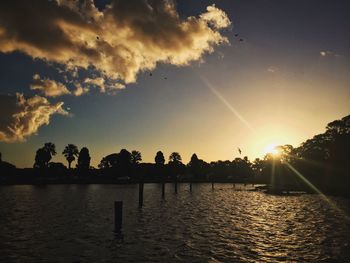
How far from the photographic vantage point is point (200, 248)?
2045 cm

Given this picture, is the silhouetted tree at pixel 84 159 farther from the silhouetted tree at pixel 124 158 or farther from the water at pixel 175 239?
the water at pixel 175 239

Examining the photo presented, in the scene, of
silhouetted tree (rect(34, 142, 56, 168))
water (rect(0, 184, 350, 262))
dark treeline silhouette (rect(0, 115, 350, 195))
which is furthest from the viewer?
silhouetted tree (rect(34, 142, 56, 168))

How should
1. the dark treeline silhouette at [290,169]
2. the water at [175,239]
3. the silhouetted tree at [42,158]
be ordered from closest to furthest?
the water at [175,239] → the dark treeline silhouette at [290,169] → the silhouetted tree at [42,158]

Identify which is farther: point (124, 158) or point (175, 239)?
point (124, 158)

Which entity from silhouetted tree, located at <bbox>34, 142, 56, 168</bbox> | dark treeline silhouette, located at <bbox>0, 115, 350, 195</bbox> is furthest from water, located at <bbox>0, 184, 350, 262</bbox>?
silhouetted tree, located at <bbox>34, 142, 56, 168</bbox>

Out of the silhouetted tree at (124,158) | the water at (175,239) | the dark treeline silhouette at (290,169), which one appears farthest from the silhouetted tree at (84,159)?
the water at (175,239)

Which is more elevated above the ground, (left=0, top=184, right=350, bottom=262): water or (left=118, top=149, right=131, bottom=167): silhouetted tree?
(left=118, top=149, right=131, bottom=167): silhouetted tree

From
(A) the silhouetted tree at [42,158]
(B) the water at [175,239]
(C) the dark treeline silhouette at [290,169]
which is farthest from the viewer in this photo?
(A) the silhouetted tree at [42,158]

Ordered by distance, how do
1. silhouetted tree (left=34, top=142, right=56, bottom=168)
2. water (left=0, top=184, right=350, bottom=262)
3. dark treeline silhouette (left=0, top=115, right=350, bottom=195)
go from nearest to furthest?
water (left=0, top=184, right=350, bottom=262), dark treeline silhouette (left=0, top=115, right=350, bottom=195), silhouetted tree (left=34, top=142, right=56, bottom=168)

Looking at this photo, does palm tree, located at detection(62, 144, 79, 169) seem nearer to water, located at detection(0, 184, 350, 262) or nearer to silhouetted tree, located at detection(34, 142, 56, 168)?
silhouetted tree, located at detection(34, 142, 56, 168)

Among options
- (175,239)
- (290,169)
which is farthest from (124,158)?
(175,239)

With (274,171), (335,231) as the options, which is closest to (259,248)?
(335,231)

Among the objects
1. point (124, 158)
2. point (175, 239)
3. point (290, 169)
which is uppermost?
point (124, 158)

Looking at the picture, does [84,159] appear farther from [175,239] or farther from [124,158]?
[175,239]
